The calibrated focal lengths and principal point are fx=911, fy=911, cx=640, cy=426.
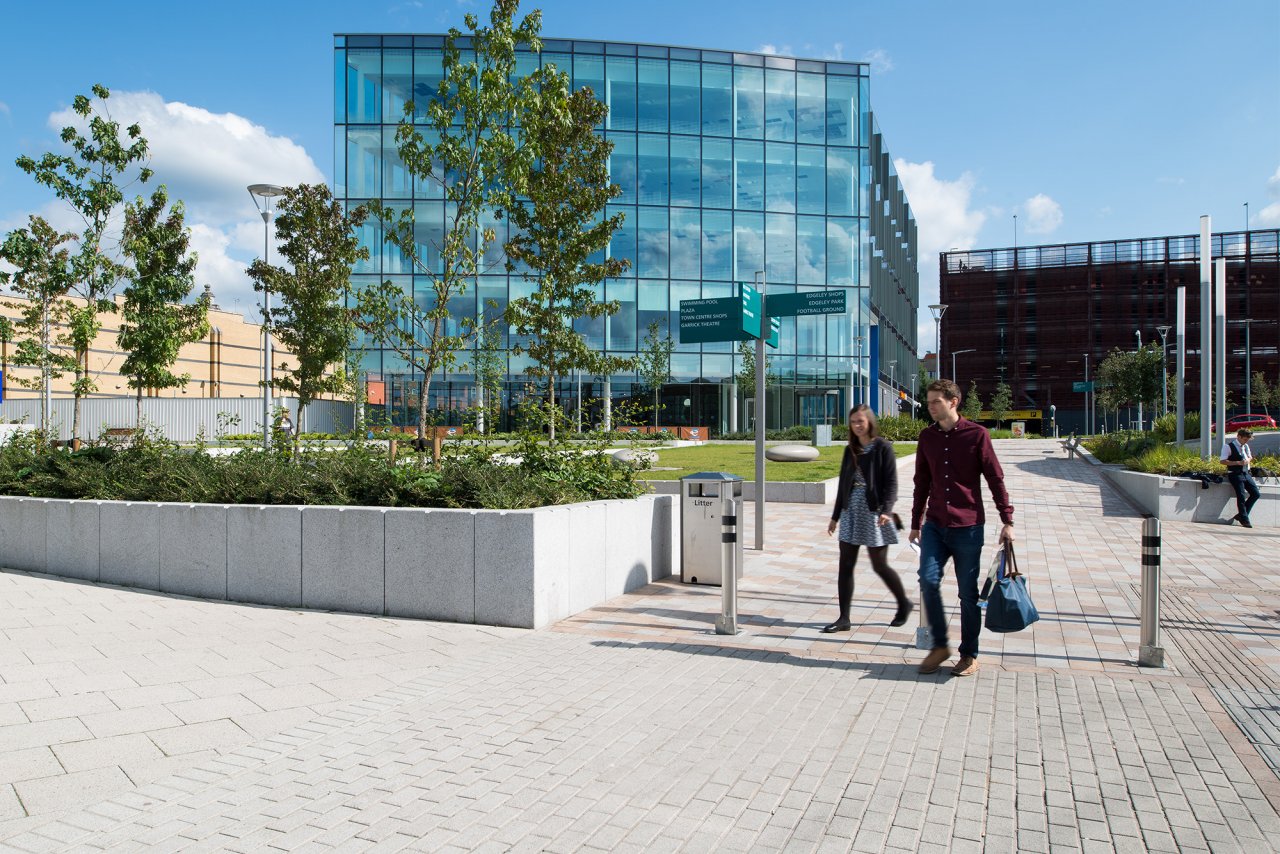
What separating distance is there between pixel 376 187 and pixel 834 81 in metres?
24.6

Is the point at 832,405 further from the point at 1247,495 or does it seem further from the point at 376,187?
the point at 1247,495

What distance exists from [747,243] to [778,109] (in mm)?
7275

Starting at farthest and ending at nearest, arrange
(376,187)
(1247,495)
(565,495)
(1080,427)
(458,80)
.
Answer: (1080,427)
(376,187)
(1247,495)
(458,80)
(565,495)

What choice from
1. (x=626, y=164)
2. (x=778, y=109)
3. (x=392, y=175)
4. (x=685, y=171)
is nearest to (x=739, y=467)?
(x=626, y=164)

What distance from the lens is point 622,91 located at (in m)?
46.6

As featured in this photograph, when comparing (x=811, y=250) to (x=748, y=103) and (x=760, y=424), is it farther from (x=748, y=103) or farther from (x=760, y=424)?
(x=760, y=424)

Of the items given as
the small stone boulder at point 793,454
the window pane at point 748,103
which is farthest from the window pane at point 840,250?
the small stone boulder at point 793,454

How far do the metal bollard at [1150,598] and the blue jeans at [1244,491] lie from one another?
10.5 m

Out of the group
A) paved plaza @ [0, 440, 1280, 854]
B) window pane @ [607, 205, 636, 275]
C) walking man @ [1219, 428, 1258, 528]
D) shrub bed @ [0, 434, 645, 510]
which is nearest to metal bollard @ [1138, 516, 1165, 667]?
paved plaza @ [0, 440, 1280, 854]

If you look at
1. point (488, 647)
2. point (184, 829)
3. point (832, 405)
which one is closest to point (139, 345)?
point (488, 647)

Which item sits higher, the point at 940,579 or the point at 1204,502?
the point at 940,579

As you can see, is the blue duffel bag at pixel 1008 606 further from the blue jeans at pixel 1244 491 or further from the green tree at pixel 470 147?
the blue jeans at pixel 1244 491

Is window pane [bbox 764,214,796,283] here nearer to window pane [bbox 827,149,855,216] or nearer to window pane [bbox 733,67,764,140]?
window pane [bbox 827,149,855,216]

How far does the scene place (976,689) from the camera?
5594mm
